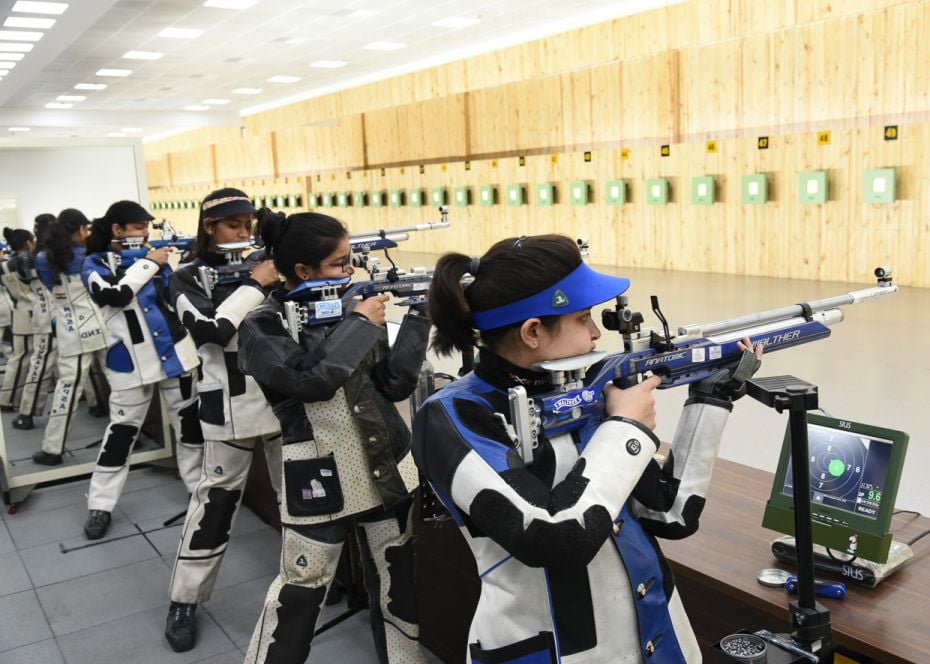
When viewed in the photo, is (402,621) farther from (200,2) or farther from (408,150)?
(408,150)

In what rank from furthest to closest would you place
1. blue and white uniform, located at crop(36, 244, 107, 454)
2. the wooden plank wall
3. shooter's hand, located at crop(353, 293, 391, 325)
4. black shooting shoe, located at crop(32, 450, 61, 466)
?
the wooden plank wall
black shooting shoe, located at crop(32, 450, 61, 466)
blue and white uniform, located at crop(36, 244, 107, 454)
shooter's hand, located at crop(353, 293, 391, 325)

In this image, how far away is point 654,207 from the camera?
1045cm

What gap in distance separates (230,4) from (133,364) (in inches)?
316

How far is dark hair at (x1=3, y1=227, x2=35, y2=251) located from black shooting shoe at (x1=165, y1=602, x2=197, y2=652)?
194 inches

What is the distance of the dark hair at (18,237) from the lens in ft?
22.9

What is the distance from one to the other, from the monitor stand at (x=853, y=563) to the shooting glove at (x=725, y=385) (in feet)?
1.50

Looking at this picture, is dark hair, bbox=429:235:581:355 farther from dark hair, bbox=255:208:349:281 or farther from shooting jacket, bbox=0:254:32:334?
shooting jacket, bbox=0:254:32:334

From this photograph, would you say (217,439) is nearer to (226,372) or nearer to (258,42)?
(226,372)

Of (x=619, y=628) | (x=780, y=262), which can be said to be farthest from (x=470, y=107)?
(x=619, y=628)

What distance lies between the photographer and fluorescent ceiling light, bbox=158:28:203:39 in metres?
12.2

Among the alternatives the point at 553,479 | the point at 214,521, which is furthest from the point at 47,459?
the point at 553,479

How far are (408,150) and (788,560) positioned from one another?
1330cm

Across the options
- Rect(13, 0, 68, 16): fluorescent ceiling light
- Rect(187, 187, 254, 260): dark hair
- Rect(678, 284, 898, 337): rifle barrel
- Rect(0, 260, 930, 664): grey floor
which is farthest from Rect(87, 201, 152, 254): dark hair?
Rect(13, 0, 68, 16): fluorescent ceiling light

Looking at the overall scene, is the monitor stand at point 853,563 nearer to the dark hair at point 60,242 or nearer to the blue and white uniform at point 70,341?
the blue and white uniform at point 70,341
